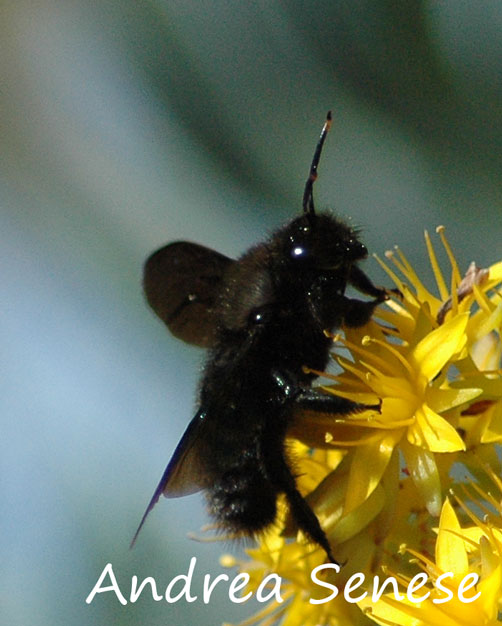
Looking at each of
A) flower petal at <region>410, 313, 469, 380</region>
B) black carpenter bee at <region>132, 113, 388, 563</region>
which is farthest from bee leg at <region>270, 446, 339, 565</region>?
flower petal at <region>410, 313, 469, 380</region>

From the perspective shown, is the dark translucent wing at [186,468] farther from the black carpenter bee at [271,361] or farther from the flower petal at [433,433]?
the flower petal at [433,433]

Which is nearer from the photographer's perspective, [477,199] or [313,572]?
[313,572]

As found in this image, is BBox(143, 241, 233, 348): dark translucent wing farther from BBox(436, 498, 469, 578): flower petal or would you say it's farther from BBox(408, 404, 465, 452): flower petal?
BBox(436, 498, 469, 578): flower petal

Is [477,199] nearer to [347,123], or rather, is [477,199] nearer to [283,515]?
[347,123]

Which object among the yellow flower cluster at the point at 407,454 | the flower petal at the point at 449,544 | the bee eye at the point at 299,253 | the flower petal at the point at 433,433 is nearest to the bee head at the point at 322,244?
the bee eye at the point at 299,253

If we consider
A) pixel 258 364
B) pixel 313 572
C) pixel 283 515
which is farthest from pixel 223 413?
pixel 313 572
